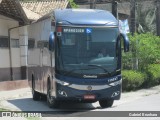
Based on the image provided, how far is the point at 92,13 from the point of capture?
16406 millimetres

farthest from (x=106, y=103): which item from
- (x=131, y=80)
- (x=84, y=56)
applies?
(x=131, y=80)

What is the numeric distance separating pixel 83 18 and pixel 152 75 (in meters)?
11.1

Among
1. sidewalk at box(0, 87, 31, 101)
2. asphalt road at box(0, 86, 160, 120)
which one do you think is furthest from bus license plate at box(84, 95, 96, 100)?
sidewalk at box(0, 87, 31, 101)

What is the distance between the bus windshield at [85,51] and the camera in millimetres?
15492

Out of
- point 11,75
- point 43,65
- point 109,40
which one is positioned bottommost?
point 11,75

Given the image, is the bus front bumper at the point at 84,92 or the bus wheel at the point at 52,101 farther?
the bus wheel at the point at 52,101

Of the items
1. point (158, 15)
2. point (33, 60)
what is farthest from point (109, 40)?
point (158, 15)

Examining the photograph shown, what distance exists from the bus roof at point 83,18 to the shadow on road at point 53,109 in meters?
2.92

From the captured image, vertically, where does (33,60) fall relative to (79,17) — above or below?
below

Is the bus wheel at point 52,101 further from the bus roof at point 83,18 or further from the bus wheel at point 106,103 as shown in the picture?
the bus roof at point 83,18

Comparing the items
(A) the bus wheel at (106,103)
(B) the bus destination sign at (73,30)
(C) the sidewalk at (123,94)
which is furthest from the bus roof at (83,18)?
(C) the sidewalk at (123,94)

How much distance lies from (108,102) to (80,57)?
7.70 ft

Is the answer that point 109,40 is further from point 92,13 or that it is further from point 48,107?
point 48,107

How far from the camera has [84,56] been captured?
15.6 metres
